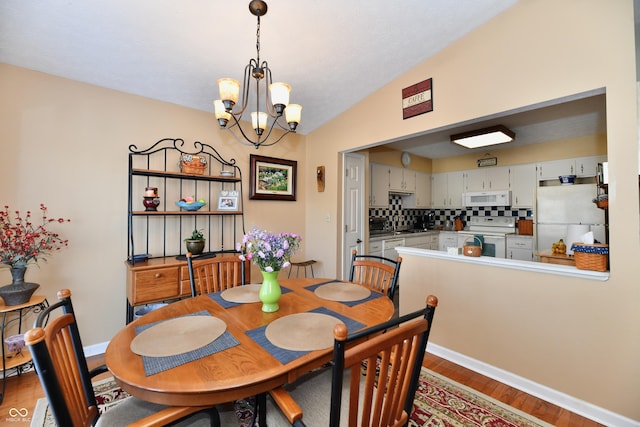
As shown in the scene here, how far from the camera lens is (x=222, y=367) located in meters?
0.98

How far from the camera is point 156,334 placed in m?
1.20

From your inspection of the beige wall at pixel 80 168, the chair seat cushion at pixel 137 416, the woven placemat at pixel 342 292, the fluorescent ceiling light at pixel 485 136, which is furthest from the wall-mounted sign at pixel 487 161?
the chair seat cushion at pixel 137 416

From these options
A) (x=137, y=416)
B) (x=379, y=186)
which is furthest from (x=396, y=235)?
(x=137, y=416)

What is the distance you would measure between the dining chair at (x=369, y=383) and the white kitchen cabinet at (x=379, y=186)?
136 inches

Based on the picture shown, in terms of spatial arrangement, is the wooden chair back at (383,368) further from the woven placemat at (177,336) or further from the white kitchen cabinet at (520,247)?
the white kitchen cabinet at (520,247)

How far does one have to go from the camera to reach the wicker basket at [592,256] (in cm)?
171

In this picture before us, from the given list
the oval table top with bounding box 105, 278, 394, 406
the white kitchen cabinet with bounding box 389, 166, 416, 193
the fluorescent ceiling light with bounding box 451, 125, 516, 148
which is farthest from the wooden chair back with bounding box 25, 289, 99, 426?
the white kitchen cabinet with bounding box 389, 166, 416, 193

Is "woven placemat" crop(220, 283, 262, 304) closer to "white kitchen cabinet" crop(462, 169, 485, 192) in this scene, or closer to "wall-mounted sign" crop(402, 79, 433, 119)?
"wall-mounted sign" crop(402, 79, 433, 119)

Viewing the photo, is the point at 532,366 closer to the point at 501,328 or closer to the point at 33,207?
the point at 501,328

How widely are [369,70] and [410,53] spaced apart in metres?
0.39

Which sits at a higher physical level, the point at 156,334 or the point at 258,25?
the point at 258,25

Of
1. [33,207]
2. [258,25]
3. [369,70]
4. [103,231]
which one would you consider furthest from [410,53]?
[33,207]

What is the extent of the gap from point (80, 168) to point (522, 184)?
5.77m

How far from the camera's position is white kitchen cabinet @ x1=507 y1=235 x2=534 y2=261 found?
4.18 metres
